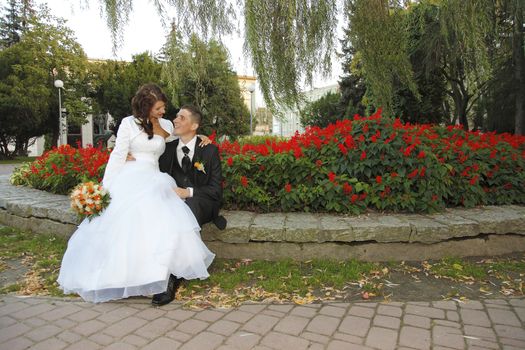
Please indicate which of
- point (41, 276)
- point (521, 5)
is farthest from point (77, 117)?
point (521, 5)

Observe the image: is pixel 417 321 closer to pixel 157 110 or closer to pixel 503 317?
pixel 503 317

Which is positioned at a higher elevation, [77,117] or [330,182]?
[77,117]

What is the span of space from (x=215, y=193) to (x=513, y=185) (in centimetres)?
382

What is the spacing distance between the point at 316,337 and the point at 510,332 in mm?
1327

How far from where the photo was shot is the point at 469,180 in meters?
4.57

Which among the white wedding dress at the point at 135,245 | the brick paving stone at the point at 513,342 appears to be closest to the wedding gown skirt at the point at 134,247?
the white wedding dress at the point at 135,245

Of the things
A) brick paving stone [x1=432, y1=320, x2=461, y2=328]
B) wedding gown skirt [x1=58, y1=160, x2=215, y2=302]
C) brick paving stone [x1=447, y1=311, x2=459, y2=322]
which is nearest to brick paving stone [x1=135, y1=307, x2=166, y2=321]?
wedding gown skirt [x1=58, y1=160, x2=215, y2=302]

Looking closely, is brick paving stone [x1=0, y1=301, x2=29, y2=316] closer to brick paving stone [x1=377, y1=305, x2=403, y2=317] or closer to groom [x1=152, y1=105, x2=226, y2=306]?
groom [x1=152, y1=105, x2=226, y2=306]

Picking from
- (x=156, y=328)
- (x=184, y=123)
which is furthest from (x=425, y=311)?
(x=184, y=123)

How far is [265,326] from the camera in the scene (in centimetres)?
268

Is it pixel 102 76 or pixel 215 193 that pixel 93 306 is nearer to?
pixel 215 193

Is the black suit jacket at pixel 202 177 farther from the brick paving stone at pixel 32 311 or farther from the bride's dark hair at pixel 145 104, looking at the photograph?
the brick paving stone at pixel 32 311

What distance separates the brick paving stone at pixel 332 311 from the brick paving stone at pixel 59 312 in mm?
1935

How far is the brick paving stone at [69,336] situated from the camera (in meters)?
2.51
